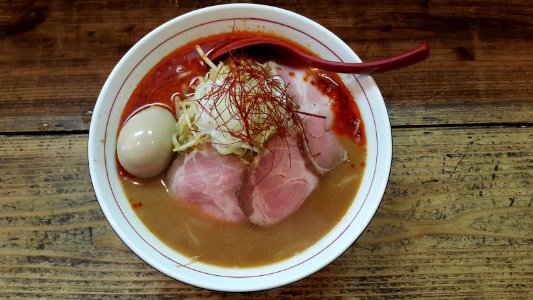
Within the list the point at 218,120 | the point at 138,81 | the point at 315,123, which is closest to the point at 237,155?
the point at 218,120

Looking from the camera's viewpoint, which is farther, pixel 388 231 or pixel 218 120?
pixel 388 231

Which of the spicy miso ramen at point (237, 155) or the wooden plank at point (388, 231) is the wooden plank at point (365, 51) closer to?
the wooden plank at point (388, 231)

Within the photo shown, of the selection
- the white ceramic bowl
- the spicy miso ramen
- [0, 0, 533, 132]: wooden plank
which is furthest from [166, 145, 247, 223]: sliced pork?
[0, 0, 533, 132]: wooden plank

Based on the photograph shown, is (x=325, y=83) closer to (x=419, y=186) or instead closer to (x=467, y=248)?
(x=419, y=186)

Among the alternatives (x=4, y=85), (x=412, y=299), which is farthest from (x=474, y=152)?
(x=4, y=85)

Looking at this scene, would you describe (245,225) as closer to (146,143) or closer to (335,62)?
(146,143)

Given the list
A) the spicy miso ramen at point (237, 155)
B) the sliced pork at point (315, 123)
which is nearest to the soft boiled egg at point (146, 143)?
the spicy miso ramen at point (237, 155)

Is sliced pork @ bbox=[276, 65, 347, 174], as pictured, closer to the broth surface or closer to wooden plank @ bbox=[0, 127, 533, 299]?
the broth surface
